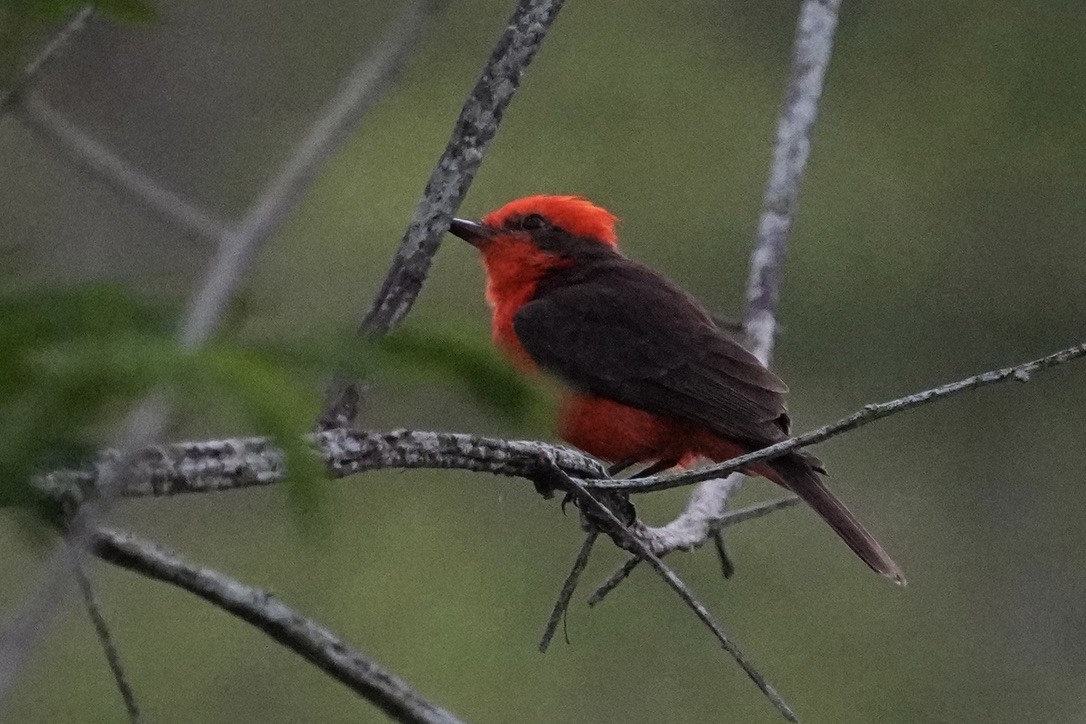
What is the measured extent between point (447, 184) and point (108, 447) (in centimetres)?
140

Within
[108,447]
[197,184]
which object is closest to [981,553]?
[197,184]

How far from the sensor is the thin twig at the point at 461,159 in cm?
244

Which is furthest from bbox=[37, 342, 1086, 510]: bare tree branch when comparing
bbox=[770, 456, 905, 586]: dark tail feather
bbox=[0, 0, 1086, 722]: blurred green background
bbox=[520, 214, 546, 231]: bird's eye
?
bbox=[0, 0, 1086, 722]: blurred green background

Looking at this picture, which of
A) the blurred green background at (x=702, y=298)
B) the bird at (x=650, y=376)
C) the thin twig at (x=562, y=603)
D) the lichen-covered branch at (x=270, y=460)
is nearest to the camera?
the lichen-covered branch at (x=270, y=460)

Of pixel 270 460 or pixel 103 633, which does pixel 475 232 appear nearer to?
pixel 270 460

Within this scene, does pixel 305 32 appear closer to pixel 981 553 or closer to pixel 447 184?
pixel 981 553

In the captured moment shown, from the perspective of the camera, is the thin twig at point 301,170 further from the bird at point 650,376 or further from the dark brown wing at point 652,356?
the dark brown wing at point 652,356

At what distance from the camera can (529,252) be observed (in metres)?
5.21

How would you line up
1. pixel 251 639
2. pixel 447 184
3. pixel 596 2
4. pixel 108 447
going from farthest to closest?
pixel 596 2 → pixel 251 639 → pixel 447 184 → pixel 108 447

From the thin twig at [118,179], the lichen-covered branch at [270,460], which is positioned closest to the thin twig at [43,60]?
the thin twig at [118,179]

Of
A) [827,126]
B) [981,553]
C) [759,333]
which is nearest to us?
[759,333]

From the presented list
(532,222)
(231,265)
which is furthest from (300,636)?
(532,222)

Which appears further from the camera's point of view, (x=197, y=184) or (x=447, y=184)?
(x=197, y=184)

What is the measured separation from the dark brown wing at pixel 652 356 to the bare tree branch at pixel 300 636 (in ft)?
9.63
